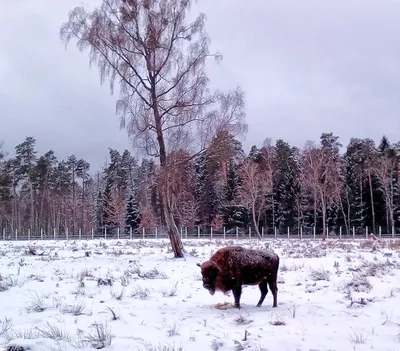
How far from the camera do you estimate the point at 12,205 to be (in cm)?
7738

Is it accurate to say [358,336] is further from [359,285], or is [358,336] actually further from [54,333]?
[54,333]

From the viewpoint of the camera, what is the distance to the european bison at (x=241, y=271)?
832cm

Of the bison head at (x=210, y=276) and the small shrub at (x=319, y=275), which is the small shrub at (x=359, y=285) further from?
the bison head at (x=210, y=276)

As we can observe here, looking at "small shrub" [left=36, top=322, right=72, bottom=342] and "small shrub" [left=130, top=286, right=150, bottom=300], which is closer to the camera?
"small shrub" [left=36, top=322, right=72, bottom=342]

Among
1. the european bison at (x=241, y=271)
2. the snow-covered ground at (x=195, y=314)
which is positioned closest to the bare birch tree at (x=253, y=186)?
the snow-covered ground at (x=195, y=314)

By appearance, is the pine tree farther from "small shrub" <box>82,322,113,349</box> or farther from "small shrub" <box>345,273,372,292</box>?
"small shrub" <box>82,322,113,349</box>

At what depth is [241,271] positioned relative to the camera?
27.3ft

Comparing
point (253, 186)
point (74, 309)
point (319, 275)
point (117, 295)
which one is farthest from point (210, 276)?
point (253, 186)

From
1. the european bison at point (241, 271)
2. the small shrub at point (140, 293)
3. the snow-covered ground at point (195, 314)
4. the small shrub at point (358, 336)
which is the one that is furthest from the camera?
the small shrub at point (140, 293)

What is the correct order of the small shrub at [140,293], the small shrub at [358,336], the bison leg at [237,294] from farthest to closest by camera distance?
the small shrub at [140,293], the bison leg at [237,294], the small shrub at [358,336]

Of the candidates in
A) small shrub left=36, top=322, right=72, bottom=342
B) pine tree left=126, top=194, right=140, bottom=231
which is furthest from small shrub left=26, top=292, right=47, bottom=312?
pine tree left=126, top=194, right=140, bottom=231

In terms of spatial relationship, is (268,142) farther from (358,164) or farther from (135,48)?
(135,48)

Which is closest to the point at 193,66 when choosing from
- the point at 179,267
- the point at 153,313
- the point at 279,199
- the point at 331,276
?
the point at 179,267

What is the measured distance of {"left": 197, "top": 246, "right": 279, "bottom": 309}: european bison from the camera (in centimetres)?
832
